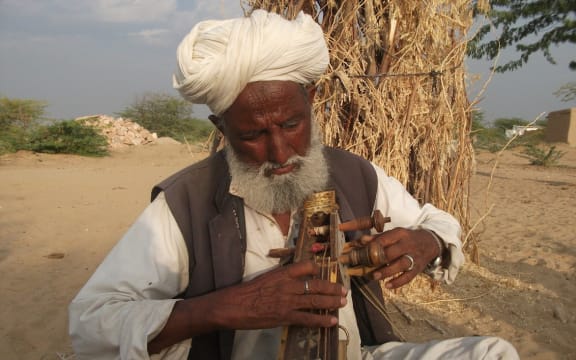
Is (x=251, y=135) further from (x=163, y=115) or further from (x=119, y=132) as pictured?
(x=163, y=115)

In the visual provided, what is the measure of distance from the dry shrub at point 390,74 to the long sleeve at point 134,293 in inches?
77.4

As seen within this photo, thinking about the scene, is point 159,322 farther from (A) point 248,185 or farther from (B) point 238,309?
(A) point 248,185

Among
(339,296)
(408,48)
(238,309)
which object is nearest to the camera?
(339,296)

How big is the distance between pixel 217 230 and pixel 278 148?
39cm

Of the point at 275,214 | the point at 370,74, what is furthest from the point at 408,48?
the point at 275,214

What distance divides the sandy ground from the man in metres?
1.74

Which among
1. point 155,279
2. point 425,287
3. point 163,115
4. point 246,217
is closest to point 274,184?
point 246,217

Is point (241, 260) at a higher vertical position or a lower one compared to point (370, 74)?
lower

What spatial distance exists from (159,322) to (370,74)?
2.53 metres

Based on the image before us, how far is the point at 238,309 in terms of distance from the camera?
125 cm

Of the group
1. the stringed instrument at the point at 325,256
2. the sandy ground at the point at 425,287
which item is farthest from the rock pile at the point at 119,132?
the stringed instrument at the point at 325,256

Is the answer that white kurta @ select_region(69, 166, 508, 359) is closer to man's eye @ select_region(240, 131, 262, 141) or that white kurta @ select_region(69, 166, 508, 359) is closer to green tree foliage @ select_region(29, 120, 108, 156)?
man's eye @ select_region(240, 131, 262, 141)

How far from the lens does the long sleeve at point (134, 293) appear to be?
1.31 meters

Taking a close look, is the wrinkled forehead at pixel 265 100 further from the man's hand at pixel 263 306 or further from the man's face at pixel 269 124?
the man's hand at pixel 263 306
